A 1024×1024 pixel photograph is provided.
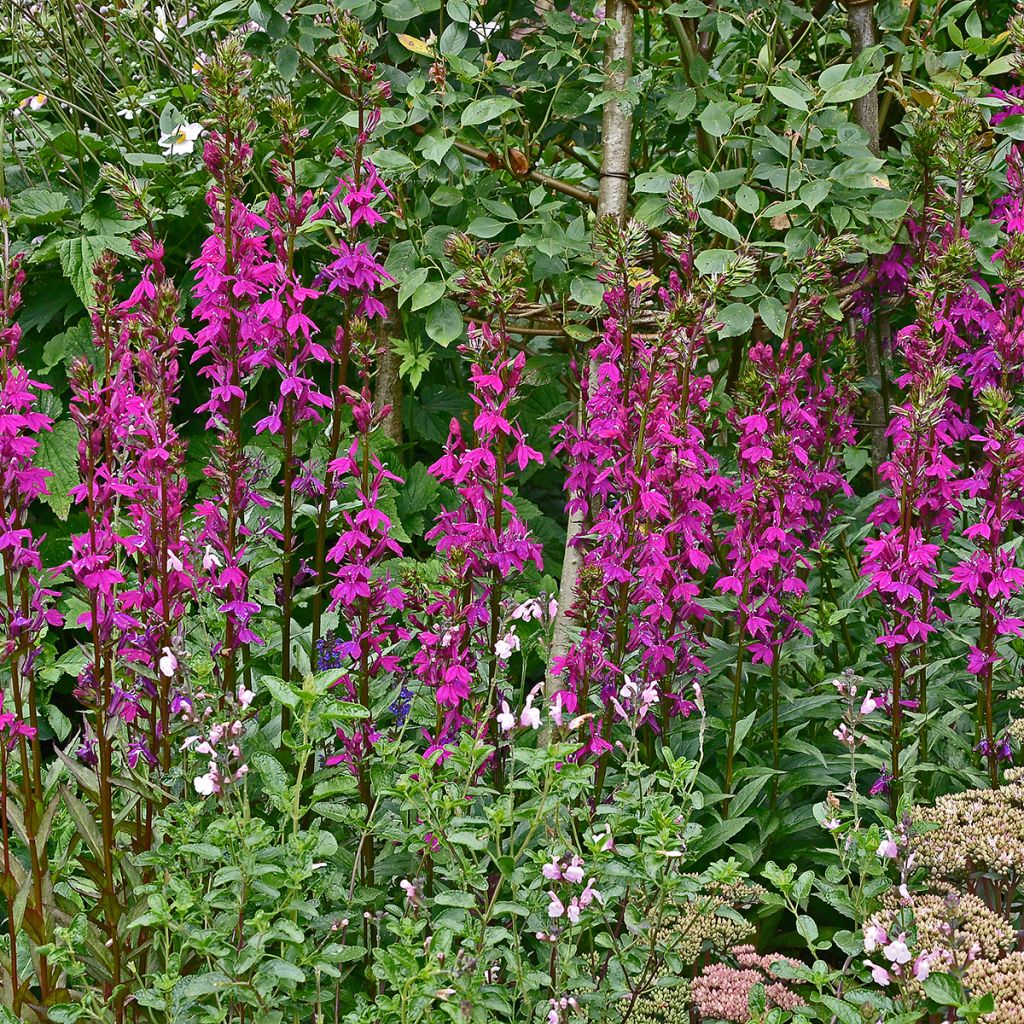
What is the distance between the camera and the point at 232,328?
7.17 ft

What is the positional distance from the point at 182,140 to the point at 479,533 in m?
2.39

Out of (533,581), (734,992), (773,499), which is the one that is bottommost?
(734,992)

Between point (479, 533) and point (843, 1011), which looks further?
point (479, 533)

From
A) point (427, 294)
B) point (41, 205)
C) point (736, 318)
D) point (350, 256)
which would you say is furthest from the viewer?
point (41, 205)

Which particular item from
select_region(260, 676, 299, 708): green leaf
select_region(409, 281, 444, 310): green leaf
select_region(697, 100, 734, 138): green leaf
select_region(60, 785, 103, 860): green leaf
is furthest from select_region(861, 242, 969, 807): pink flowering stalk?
select_region(60, 785, 103, 860): green leaf

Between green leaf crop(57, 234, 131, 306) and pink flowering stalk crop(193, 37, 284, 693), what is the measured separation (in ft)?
4.25

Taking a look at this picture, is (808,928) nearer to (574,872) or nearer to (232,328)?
(574,872)

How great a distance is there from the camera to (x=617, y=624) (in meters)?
2.26

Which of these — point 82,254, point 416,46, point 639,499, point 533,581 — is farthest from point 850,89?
point 82,254

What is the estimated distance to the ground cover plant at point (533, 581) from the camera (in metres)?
1.88

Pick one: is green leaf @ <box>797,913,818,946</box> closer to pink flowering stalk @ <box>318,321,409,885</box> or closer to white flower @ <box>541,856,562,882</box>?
white flower @ <box>541,856,562,882</box>

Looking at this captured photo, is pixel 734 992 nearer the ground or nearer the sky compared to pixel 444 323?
nearer the ground

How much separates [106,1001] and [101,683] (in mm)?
520

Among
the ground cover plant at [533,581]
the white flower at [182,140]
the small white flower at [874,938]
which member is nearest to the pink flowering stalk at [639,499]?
the ground cover plant at [533,581]
